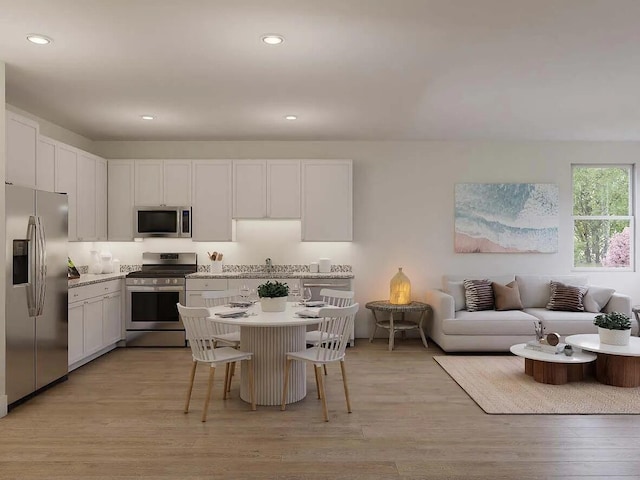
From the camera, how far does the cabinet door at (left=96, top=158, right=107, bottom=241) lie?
21.0 ft

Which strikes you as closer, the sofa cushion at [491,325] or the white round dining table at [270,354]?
the white round dining table at [270,354]

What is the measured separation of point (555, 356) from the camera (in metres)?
4.74

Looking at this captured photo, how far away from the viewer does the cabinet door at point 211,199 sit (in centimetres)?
668

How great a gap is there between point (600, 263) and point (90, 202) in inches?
274

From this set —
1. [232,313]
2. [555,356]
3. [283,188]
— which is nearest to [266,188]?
[283,188]

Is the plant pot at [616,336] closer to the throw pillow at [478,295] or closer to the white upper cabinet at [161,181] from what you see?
the throw pillow at [478,295]

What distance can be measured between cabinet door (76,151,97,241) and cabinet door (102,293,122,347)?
2.62ft

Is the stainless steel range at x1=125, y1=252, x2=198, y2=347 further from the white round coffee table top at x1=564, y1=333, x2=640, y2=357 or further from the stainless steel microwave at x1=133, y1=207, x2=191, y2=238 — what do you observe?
the white round coffee table top at x1=564, y1=333, x2=640, y2=357

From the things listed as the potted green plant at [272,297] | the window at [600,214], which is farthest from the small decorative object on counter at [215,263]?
the window at [600,214]

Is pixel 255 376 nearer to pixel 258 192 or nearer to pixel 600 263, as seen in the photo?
pixel 258 192

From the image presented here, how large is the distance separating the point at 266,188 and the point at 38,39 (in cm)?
351

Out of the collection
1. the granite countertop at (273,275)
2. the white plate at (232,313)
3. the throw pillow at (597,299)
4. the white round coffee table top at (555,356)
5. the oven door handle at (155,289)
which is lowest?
the white round coffee table top at (555,356)

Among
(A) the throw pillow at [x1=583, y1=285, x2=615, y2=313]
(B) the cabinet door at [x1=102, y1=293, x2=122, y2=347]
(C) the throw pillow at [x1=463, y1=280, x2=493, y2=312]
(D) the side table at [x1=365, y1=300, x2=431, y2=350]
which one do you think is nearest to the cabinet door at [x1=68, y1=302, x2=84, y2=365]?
(B) the cabinet door at [x1=102, y1=293, x2=122, y2=347]

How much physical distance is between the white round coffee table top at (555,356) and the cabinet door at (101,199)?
5.15m
